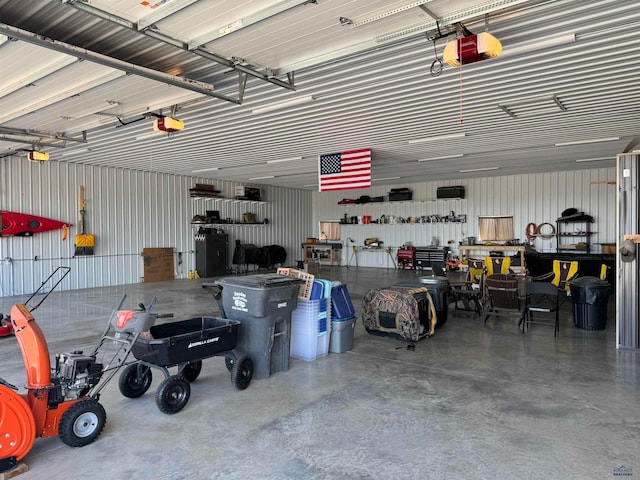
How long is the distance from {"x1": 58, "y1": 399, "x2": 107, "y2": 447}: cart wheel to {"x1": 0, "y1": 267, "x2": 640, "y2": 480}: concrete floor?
0.07 meters

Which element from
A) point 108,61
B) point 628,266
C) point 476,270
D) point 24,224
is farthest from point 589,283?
point 24,224

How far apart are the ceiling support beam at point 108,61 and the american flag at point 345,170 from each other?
4.82 meters

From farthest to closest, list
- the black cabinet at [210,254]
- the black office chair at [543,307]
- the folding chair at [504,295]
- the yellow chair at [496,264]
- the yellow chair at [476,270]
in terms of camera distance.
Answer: the black cabinet at [210,254], the yellow chair at [496,264], the yellow chair at [476,270], the folding chair at [504,295], the black office chair at [543,307]

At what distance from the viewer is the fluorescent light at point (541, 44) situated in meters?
4.16

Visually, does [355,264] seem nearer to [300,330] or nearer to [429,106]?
[429,106]

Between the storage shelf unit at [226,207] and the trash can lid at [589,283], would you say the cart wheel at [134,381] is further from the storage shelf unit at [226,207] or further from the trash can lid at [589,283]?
the storage shelf unit at [226,207]

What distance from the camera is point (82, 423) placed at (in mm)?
2809

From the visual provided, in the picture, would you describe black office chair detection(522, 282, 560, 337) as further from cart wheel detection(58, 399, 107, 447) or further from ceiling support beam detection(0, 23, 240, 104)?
cart wheel detection(58, 399, 107, 447)

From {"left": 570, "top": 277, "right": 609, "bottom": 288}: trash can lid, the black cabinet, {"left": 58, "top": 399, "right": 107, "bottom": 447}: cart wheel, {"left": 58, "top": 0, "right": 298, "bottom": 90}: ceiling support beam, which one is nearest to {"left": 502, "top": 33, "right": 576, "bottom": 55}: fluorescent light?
{"left": 58, "top": 0, "right": 298, "bottom": 90}: ceiling support beam

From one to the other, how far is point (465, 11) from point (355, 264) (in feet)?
46.2

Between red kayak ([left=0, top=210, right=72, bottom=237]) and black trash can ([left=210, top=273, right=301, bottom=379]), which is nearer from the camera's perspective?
black trash can ([left=210, top=273, right=301, bottom=379])

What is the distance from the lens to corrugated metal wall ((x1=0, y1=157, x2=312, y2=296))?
9.98m

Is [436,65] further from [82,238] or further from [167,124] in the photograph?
Answer: [82,238]

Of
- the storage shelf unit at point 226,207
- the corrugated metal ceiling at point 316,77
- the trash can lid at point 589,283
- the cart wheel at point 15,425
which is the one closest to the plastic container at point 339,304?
the corrugated metal ceiling at point 316,77
